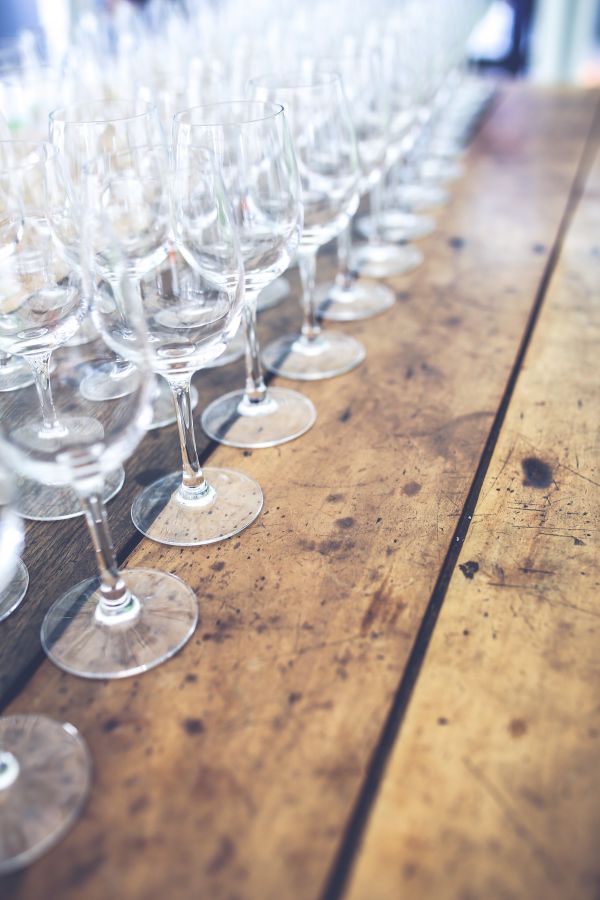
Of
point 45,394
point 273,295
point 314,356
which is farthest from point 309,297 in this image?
point 45,394

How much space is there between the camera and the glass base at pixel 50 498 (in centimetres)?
77

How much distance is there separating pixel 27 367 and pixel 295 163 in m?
0.34

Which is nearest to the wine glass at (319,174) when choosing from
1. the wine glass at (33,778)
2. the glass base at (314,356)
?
the glass base at (314,356)

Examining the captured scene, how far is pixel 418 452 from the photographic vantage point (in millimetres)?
828

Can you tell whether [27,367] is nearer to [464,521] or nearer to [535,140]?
[464,521]

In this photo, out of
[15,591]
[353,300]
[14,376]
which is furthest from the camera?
[353,300]

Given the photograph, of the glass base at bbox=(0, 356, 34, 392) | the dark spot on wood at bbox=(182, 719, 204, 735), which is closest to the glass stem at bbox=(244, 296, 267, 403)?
the glass base at bbox=(0, 356, 34, 392)

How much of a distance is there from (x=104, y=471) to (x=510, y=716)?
0.97ft

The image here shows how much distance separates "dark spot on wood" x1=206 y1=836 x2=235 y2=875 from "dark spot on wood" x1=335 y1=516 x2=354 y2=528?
0.30m

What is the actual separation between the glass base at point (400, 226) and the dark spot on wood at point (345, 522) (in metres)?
0.75

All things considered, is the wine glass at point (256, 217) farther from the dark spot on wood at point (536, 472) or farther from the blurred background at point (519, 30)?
the blurred background at point (519, 30)

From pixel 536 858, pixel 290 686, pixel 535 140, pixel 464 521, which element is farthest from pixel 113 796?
pixel 535 140

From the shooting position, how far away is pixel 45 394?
2.33ft

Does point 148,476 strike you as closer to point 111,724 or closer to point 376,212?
point 111,724
